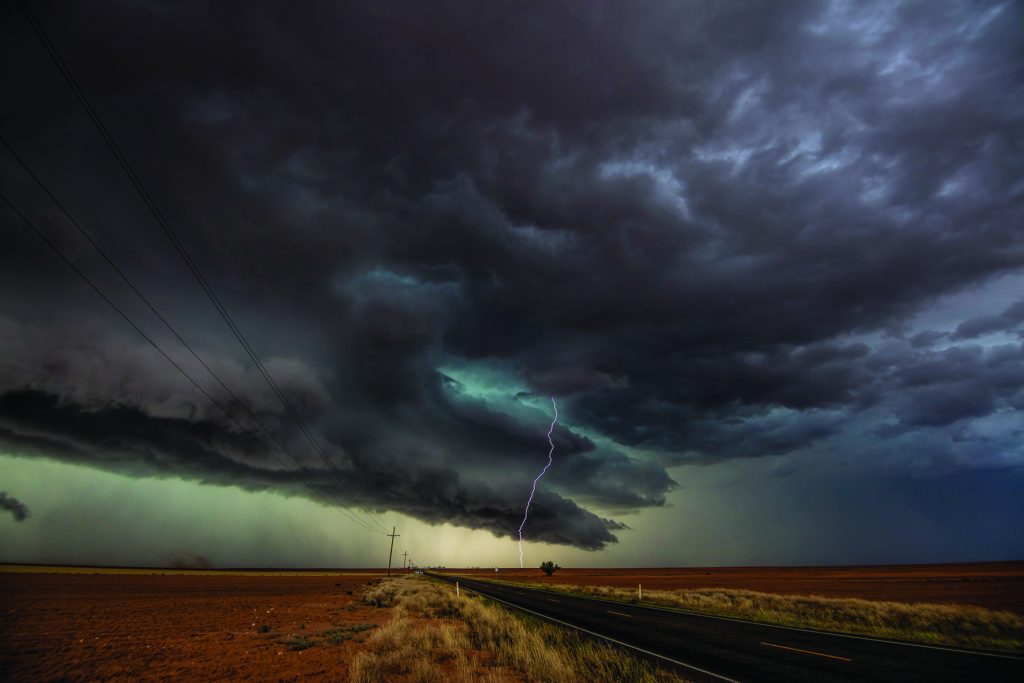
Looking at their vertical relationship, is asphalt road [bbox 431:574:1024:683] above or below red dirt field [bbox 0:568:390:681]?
above

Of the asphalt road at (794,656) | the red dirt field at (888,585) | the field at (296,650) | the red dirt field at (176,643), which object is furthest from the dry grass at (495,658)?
the red dirt field at (888,585)

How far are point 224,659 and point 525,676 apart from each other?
10576 mm

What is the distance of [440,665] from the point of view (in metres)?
13.1

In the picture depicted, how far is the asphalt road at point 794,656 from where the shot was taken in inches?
439

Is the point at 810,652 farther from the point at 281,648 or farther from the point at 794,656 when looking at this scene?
the point at 281,648

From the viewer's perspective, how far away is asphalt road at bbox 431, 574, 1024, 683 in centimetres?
1115

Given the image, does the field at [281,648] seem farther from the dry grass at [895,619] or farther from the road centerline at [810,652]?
the dry grass at [895,619]

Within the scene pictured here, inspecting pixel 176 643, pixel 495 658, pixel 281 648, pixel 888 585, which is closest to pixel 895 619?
pixel 495 658

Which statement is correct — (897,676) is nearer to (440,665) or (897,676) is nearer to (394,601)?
(440,665)

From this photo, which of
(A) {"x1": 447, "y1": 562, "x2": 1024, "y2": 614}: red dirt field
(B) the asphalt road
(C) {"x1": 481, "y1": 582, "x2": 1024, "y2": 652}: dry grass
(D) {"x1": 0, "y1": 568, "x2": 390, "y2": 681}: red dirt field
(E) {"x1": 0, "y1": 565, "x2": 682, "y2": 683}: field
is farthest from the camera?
(A) {"x1": 447, "y1": 562, "x2": 1024, "y2": 614}: red dirt field

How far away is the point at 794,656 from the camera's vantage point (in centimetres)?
1344

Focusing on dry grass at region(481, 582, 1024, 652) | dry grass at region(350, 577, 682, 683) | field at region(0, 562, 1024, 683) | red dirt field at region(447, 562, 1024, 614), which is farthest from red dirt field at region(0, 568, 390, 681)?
red dirt field at region(447, 562, 1024, 614)

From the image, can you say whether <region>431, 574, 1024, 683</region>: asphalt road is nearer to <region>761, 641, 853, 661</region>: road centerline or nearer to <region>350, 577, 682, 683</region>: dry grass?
<region>761, 641, 853, 661</region>: road centerline

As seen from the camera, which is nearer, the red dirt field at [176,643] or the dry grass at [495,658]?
the dry grass at [495,658]
